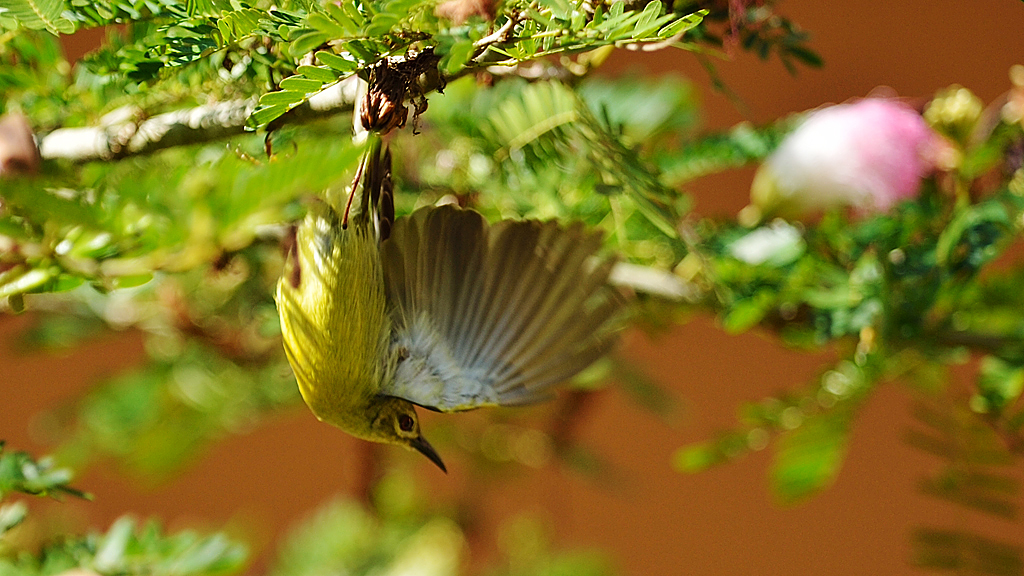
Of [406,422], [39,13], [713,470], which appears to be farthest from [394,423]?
[713,470]

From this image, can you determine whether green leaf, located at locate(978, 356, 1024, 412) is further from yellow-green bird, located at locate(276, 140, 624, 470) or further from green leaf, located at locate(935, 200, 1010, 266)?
yellow-green bird, located at locate(276, 140, 624, 470)

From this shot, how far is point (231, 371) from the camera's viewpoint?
860mm

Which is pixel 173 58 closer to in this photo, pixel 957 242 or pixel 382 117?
pixel 382 117

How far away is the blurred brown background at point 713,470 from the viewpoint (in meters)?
1.16

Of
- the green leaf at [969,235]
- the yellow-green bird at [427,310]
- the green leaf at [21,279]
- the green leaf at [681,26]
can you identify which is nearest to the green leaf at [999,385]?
the green leaf at [969,235]

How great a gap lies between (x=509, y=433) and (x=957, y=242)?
0.70 m

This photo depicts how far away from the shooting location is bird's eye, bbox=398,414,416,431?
41 cm

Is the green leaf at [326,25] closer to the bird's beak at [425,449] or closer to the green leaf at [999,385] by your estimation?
the bird's beak at [425,449]

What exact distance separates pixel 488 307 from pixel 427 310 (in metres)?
0.03

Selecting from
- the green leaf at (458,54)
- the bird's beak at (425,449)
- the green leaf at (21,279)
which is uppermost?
the green leaf at (458,54)

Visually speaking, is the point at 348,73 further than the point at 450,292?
No

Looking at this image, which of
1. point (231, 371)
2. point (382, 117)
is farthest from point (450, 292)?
point (231, 371)

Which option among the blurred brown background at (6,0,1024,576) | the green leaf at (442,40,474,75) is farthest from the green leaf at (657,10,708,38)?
the blurred brown background at (6,0,1024,576)

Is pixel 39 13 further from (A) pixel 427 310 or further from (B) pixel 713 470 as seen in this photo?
(B) pixel 713 470
